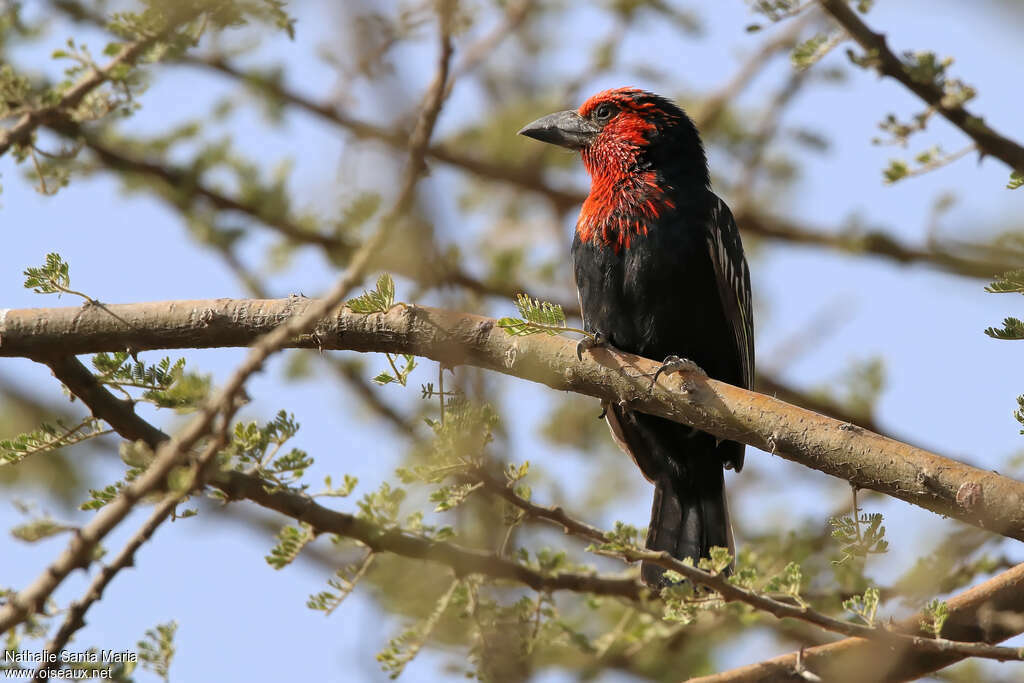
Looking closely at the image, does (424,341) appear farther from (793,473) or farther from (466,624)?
(793,473)

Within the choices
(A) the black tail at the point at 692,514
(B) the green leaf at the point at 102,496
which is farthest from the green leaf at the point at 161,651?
(A) the black tail at the point at 692,514

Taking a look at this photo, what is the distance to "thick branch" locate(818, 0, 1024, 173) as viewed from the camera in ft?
10.2

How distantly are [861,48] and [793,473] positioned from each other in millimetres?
3525

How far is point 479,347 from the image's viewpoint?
10.6 ft

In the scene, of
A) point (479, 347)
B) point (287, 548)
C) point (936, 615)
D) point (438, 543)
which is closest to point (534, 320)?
point (479, 347)

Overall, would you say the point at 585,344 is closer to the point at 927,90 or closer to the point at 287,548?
the point at 287,548

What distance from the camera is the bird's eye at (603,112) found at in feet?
17.4

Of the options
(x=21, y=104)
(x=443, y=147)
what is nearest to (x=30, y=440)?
(x=21, y=104)

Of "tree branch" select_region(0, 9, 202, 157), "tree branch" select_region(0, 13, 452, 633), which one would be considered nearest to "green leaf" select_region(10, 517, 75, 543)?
"tree branch" select_region(0, 13, 452, 633)

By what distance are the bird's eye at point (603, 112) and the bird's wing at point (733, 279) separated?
88 centimetres

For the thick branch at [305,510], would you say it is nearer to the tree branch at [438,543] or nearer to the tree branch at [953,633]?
the tree branch at [438,543]

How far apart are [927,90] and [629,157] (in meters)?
1.88

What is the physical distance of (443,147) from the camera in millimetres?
6145

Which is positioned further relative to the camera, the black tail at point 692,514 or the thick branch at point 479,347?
the black tail at point 692,514
